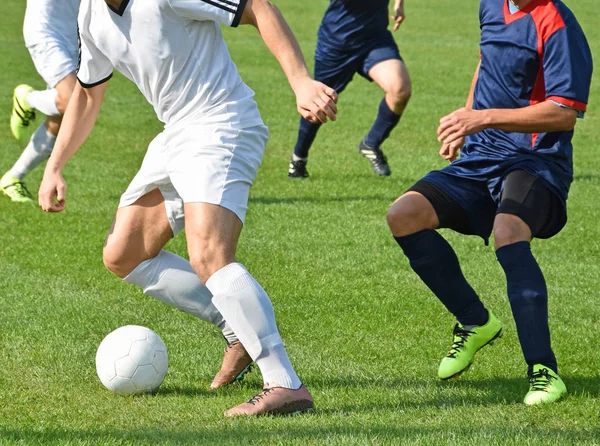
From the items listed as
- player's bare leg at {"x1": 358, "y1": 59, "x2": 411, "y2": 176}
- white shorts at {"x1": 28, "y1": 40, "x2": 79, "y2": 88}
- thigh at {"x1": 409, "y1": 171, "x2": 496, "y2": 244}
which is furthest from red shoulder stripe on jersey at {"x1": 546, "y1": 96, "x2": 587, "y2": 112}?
player's bare leg at {"x1": 358, "y1": 59, "x2": 411, "y2": 176}

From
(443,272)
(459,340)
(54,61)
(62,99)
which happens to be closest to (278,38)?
Result: (443,272)

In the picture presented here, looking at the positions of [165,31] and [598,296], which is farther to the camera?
[598,296]

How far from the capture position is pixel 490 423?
175 inches

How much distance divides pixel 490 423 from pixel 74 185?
22.2 ft

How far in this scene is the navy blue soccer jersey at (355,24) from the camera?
10445mm

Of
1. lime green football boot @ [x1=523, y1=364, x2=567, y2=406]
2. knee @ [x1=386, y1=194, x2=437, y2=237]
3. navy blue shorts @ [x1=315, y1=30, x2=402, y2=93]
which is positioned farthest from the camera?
navy blue shorts @ [x1=315, y1=30, x2=402, y2=93]

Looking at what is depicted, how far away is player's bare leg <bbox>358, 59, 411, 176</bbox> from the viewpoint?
10438mm

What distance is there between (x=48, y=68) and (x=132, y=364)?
16.7 feet

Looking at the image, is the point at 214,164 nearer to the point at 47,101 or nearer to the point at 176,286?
the point at 176,286

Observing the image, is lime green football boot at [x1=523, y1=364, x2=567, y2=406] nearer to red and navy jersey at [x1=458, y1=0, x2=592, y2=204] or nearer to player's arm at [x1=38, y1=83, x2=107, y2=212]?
red and navy jersey at [x1=458, y1=0, x2=592, y2=204]

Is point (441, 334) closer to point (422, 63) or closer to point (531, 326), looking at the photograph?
point (531, 326)

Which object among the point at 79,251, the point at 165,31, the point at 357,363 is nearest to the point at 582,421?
the point at 357,363

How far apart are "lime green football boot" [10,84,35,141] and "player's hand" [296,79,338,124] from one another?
6.52 meters

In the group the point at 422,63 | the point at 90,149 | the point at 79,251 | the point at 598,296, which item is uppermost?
the point at 598,296
